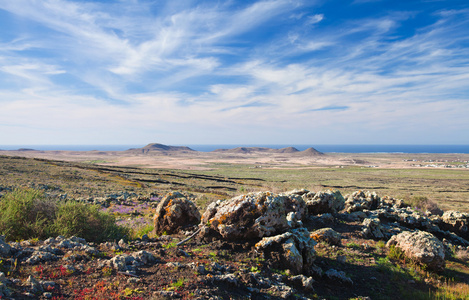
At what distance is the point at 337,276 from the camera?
7.66 meters

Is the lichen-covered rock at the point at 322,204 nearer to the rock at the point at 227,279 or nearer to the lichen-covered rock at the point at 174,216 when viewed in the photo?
the lichen-covered rock at the point at 174,216

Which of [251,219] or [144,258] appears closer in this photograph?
[144,258]

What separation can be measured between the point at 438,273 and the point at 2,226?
15.8 meters

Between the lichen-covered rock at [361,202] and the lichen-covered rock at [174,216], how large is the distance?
1156cm

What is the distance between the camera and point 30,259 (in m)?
5.84

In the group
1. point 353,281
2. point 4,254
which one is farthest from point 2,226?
point 353,281

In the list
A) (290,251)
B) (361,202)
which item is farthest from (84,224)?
(361,202)

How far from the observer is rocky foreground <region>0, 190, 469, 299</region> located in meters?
5.24

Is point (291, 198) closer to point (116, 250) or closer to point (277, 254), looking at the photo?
point (277, 254)

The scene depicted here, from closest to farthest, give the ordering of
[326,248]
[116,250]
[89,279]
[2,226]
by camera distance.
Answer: [89,279] < [116,250] < [2,226] < [326,248]

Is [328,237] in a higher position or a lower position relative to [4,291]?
lower

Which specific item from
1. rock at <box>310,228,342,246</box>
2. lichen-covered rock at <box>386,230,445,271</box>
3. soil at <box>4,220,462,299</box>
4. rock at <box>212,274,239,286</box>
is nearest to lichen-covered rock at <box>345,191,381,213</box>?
lichen-covered rock at <box>386,230,445,271</box>

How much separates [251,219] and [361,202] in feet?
42.8

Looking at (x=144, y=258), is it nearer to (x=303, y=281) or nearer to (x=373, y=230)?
(x=303, y=281)
